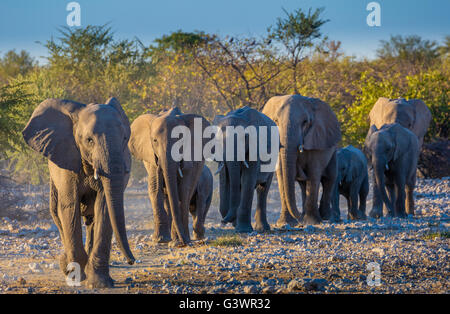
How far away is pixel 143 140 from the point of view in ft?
37.6

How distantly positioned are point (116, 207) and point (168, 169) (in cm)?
318

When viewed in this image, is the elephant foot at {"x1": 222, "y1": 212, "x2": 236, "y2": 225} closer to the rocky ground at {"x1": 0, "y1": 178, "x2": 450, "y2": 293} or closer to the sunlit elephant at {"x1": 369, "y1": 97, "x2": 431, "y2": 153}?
the rocky ground at {"x1": 0, "y1": 178, "x2": 450, "y2": 293}

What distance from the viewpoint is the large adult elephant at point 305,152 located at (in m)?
13.4

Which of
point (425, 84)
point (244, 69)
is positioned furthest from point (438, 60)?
point (244, 69)

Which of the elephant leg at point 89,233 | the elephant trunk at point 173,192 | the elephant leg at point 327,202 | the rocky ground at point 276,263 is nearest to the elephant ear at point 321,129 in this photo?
the elephant leg at point 327,202

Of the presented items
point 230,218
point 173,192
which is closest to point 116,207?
point 173,192

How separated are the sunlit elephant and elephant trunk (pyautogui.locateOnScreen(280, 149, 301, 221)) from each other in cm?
579

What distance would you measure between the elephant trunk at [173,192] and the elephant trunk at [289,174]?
10.00 feet

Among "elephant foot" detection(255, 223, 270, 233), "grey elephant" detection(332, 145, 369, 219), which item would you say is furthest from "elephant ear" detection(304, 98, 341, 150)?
"elephant foot" detection(255, 223, 270, 233)

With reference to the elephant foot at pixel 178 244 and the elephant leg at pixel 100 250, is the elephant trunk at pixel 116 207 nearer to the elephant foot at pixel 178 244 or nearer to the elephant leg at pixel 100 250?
the elephant leg at pixel 100 250

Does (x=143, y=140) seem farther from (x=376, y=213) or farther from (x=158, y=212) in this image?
(x=376, y=213)

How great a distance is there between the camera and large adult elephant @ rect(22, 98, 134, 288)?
7.24 m

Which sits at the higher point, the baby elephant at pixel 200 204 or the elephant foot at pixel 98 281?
the baby elephant at pixel 200 204
